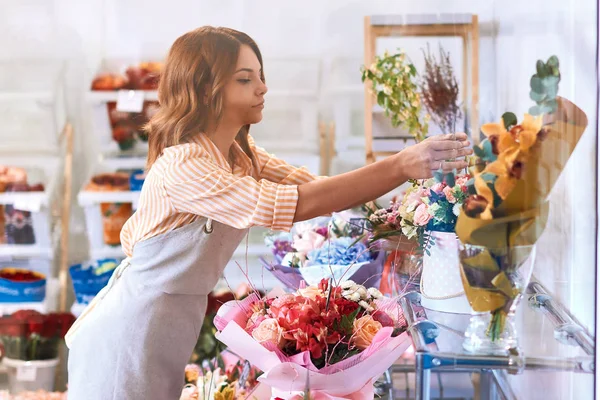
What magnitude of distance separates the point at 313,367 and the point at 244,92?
28.2 inches

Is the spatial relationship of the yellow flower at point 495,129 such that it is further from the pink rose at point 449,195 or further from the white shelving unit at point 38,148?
the white shelving unit at point 38,148

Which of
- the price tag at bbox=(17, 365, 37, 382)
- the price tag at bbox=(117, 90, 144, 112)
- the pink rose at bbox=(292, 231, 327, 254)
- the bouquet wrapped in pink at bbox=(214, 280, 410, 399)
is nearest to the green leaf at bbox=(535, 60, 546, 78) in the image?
the bouquet wrapped in pink at bbox=(214, 280, 410, 399)

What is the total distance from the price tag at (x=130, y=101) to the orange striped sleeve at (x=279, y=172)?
157 centimetres

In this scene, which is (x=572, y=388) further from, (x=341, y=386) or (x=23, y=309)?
(x=23, y=309)

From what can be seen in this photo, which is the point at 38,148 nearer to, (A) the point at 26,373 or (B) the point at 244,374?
(A) the point at 26,373

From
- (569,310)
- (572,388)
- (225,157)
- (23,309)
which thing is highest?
(225,157)

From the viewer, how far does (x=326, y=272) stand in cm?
213

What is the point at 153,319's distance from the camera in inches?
72.4

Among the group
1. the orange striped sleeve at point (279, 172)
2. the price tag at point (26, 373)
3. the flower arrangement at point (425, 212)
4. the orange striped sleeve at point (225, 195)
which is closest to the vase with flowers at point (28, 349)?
the price tag at point (26, 373)

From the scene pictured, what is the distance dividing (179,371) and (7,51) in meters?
2.41

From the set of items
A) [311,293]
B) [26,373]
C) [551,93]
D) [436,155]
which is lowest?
[26,373]

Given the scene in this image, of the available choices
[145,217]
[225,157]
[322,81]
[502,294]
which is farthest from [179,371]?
[322,81]

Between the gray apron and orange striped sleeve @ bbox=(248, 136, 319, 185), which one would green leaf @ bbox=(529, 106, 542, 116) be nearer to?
the gray apron

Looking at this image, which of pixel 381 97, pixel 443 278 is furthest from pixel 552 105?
pixel 381 97
